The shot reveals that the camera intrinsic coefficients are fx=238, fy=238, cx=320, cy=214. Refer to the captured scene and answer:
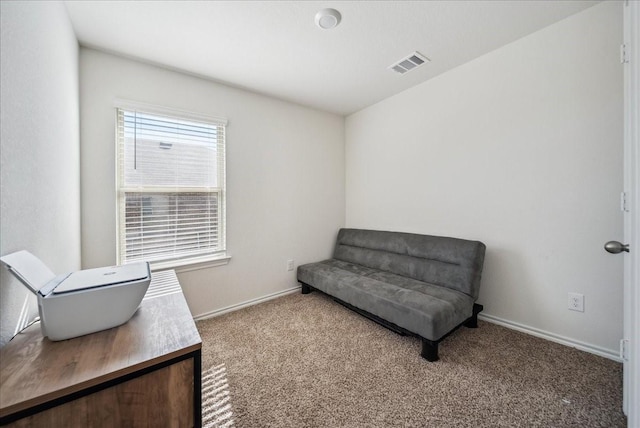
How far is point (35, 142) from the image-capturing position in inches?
42.8

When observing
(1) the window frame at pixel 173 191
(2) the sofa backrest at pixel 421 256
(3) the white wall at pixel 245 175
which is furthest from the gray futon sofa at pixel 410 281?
(1) the window frame at pixel 173 191

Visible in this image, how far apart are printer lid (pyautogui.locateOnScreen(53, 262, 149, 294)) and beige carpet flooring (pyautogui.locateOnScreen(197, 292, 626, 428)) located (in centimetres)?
88

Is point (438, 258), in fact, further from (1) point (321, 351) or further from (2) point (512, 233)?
(1) point (321, 351)

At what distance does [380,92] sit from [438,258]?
2.02m

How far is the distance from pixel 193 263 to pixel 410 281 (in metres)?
2.15

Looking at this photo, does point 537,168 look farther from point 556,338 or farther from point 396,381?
point 396,381

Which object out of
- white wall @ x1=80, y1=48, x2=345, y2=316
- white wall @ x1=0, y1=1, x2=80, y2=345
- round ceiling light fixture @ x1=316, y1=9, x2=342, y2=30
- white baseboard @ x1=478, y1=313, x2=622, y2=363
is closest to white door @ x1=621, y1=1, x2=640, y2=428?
white baseboard @ x1=478, y1=313, x2=622, y2=363

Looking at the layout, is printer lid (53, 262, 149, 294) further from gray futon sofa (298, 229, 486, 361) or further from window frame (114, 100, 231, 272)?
gray futon sofa (298, 229, 486, 361)

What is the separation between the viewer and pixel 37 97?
3.65ft

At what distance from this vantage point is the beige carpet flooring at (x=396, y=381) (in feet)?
4.21

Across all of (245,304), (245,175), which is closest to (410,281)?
(245,304)

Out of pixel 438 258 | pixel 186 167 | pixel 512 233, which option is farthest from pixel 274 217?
pixel 512 233

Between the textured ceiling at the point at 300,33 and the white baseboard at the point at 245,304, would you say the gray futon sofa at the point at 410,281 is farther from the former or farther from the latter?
the textured ceiling at the point at 300,33

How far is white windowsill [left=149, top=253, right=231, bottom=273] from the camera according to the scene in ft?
7.23
